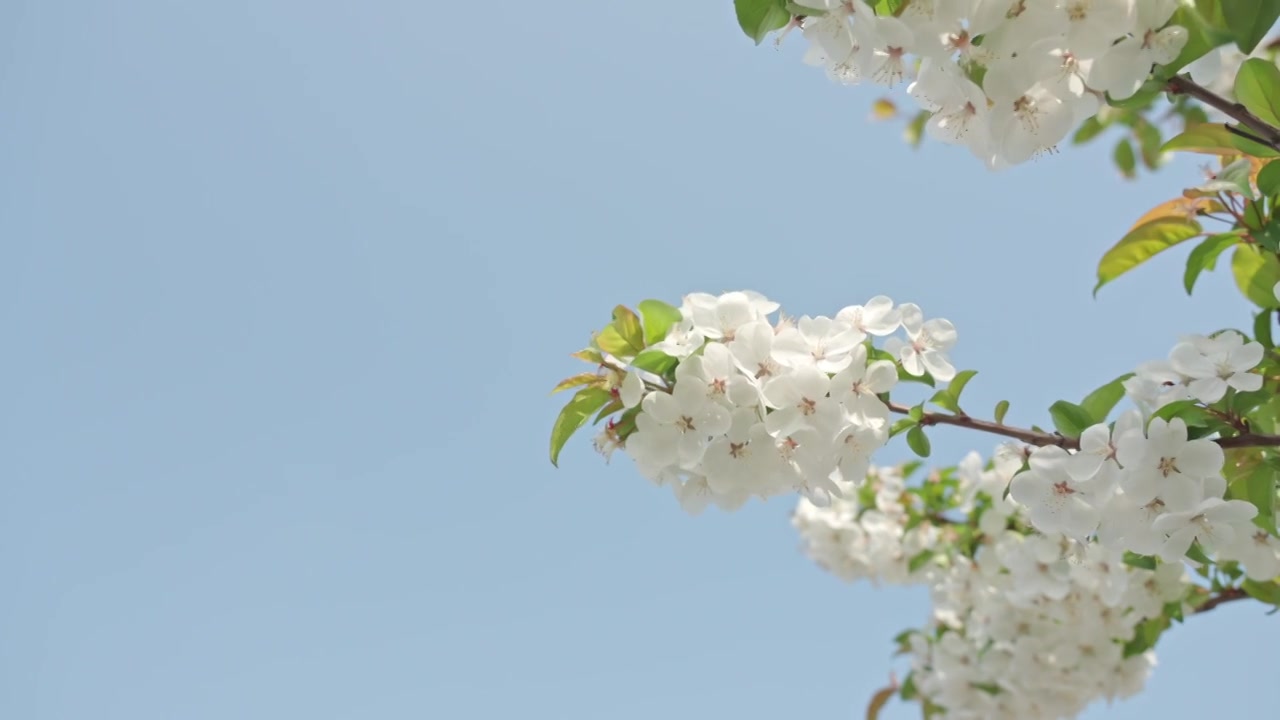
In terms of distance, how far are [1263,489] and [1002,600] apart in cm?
224

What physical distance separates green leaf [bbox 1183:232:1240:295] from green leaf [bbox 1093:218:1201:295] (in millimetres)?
106

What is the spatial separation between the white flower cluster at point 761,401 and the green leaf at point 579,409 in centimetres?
9

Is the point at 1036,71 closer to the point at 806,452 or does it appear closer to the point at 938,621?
the point at 806,452

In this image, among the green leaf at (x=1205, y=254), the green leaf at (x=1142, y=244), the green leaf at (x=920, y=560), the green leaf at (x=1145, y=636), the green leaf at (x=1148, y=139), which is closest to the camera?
the green leaf at (x=1205, y=254)

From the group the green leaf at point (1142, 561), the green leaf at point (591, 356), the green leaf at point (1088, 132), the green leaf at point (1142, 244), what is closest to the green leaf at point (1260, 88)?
the green leaf at point (1142, 244)

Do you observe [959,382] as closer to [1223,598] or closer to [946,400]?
[946,400]

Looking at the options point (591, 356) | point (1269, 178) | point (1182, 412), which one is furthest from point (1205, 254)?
point (591, 356)

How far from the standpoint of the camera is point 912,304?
168 centimetres

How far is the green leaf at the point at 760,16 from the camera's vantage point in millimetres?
1397

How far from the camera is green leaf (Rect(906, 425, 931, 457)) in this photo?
67.4 inches

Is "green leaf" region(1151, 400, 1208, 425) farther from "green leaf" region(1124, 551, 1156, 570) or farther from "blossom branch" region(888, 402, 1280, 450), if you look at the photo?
"green leaf" region(1124, 551, 1156, 570)

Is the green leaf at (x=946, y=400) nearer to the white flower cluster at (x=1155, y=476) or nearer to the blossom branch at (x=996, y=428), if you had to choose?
the blossom branch at (x=996, y=428)

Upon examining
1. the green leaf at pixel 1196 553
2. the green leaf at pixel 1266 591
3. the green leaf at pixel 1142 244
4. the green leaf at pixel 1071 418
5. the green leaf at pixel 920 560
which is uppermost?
the green leaf at pixel 920 560

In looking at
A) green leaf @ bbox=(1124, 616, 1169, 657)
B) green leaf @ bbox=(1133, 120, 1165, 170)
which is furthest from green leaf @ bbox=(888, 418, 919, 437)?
green leaf @ bbox=(1133, 120, 1165, 170)
